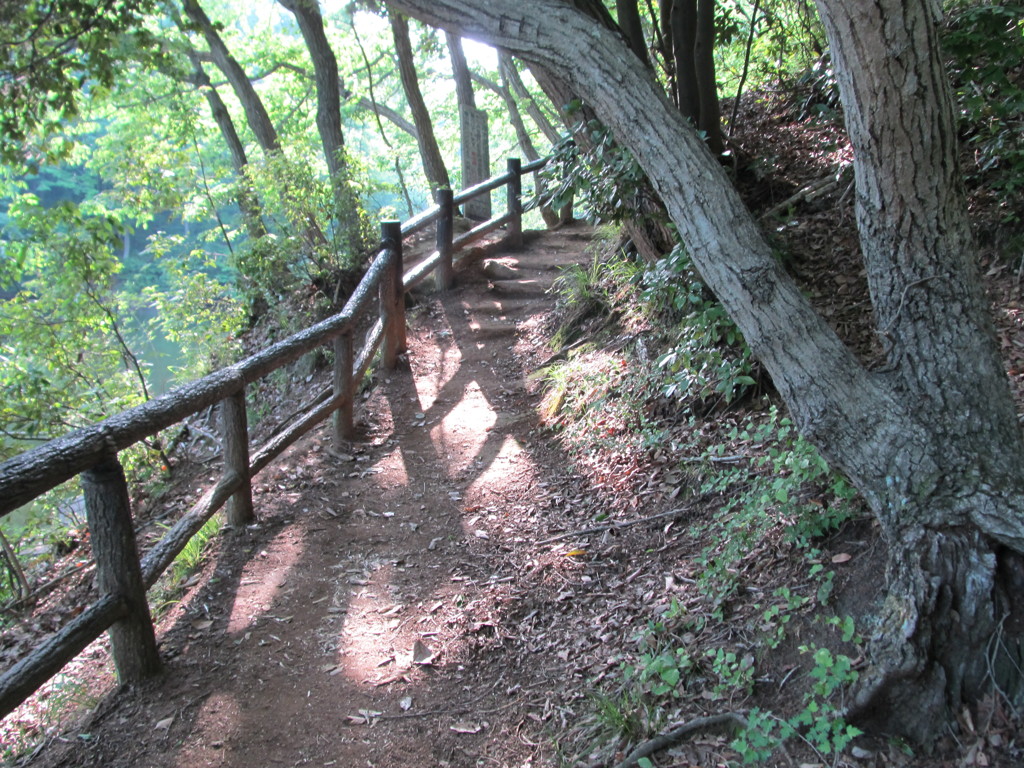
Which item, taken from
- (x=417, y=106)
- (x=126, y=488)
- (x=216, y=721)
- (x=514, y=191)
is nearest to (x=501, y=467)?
(x=216, y=721)

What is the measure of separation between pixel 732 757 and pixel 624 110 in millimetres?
2558

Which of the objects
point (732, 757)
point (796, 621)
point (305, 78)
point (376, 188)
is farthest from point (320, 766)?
point (305, 78)

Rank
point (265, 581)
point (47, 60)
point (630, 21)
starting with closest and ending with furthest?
point (265, 581) < point (47, 60) < point (630, 21)

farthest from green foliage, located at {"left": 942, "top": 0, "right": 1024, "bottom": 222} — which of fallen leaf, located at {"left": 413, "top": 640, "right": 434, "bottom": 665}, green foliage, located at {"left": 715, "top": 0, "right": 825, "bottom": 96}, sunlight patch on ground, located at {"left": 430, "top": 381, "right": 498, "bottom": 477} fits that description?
fallen leaf, located at {"left": 413, "top": 640, "right": 434, "bottom": 665}

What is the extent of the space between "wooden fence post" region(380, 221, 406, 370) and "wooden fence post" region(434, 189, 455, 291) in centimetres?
167

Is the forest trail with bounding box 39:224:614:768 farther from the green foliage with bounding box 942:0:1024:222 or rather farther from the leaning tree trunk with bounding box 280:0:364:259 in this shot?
the leaning tree trunk with bounding box 280:0:364:259

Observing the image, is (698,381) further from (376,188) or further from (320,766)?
(376,188)

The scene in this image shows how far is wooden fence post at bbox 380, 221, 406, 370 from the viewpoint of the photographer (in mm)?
6445

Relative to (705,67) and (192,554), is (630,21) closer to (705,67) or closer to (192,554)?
(705,67)

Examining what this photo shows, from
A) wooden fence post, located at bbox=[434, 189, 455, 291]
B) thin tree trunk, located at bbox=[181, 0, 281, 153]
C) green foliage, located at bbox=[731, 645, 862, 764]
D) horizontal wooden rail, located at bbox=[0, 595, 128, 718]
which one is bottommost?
green foliage, located at bbox=[731, 645, 862, 764]

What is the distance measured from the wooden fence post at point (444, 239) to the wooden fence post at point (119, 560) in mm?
5812

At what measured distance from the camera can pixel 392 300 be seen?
6633 mm

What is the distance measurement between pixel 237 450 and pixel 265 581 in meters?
0.79

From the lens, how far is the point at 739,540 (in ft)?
10.1
